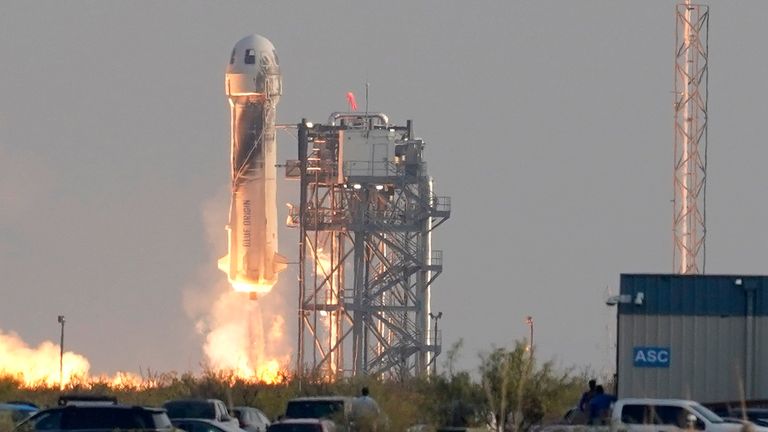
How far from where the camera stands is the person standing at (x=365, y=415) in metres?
29.3

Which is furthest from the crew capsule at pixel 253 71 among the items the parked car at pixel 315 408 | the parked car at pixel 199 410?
the parked car at pixel 315 408

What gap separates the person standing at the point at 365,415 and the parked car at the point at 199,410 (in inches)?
260

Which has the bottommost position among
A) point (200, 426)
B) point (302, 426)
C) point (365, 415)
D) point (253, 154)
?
point (200, 426)

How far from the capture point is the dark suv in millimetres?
28812

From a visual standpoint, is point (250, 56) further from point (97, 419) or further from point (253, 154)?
point (97, 419)

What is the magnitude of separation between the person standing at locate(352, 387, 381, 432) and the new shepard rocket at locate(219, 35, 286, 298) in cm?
3578

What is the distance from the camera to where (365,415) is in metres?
29.9

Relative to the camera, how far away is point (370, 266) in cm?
6819

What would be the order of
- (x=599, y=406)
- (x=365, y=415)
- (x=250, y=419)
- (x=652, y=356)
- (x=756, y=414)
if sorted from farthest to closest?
(x=250, y=419) < (x=652, y=356) < (x=756, y=414) < (x=599, y=406) < (x=365, y=415)

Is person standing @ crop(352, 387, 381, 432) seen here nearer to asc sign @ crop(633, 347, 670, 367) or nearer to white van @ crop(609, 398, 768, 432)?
white van @ crop(609, 398, 768, 432)

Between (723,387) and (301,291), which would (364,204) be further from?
(723,387)

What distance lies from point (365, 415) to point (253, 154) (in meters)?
39.1

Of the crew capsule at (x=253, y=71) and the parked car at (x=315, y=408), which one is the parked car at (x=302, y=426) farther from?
the crew capsule at (x=253, y=71)

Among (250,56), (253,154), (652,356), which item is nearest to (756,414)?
(652,356)
